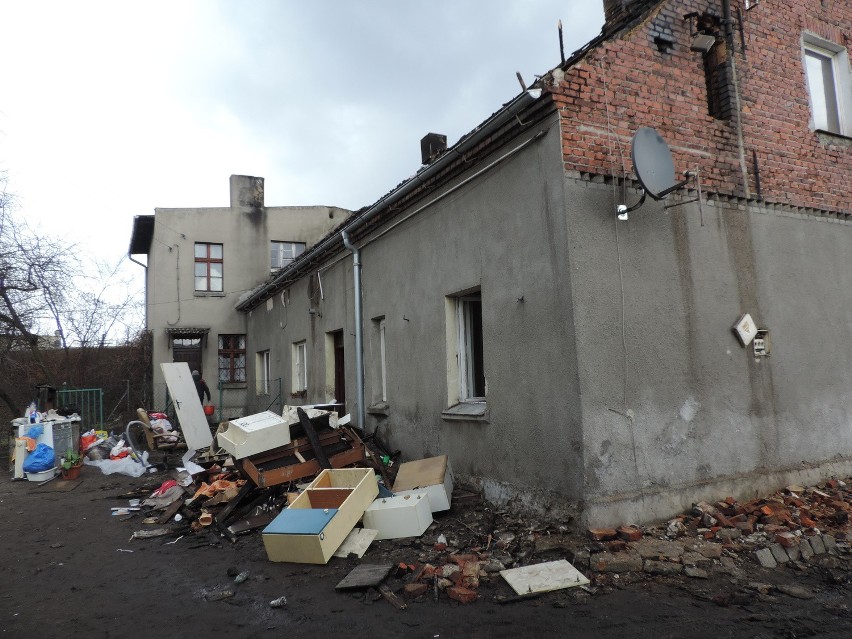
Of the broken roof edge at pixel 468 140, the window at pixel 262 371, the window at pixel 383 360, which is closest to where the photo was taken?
the broken roof edge at pixel 468 140

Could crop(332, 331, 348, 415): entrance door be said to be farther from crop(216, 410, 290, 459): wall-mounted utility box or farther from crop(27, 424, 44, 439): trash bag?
crop(27, 424, 44, 439): trash bag

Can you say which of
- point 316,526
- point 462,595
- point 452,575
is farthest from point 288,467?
point 462,595

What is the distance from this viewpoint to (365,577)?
4.72 m

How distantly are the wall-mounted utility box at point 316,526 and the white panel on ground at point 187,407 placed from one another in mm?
7416

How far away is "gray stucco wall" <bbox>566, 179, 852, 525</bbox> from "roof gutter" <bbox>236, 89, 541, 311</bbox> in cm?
99

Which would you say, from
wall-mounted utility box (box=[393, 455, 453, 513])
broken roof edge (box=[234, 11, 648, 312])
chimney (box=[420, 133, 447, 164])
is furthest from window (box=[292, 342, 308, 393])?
wall-mounted utility box (box=[393, 455, 453, 513])

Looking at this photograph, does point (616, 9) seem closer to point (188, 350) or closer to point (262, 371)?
point (262, 371)

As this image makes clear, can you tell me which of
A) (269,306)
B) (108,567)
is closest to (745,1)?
(108,567)

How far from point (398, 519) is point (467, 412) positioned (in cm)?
165

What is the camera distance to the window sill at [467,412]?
664cm

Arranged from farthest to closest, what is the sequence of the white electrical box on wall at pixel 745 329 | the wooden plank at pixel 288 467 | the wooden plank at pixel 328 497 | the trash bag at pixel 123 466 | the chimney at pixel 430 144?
the trash bag at pixel 123 466, the chimney at pixel 430 144, the wooden plank at pixel 288 467, the white electrical box on wall at pixel 745 329, the wooden plank at pixel 328 497

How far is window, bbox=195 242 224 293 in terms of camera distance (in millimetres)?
19016

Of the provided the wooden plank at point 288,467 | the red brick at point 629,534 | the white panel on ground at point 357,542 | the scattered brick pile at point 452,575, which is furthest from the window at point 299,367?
the red brick at point 629,534

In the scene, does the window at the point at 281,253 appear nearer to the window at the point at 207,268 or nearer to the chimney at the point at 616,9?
the window at the point at 207,268
